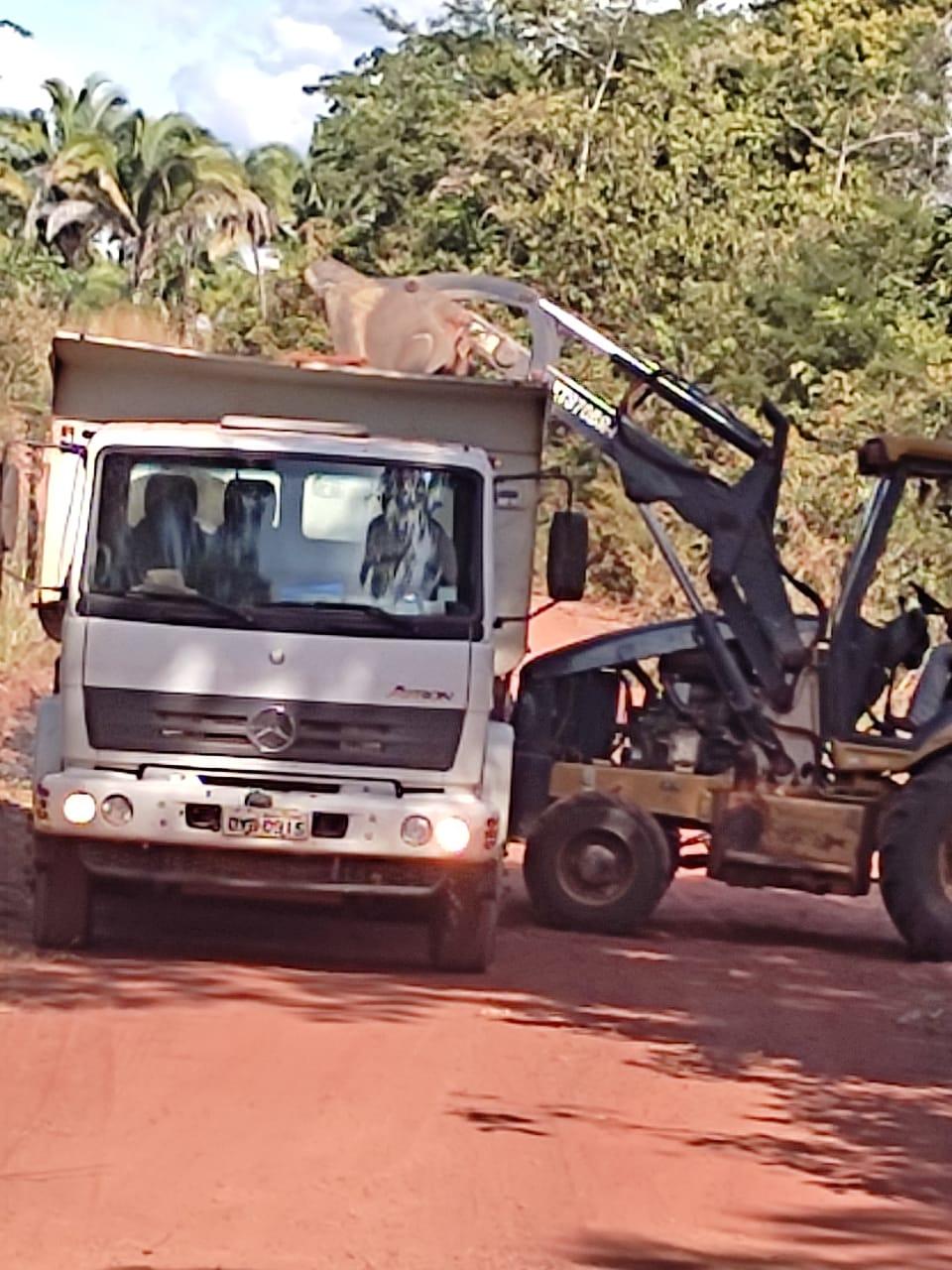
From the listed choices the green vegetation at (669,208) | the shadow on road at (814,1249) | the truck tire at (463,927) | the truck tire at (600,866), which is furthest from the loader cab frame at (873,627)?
the green vegetation at (669,208)

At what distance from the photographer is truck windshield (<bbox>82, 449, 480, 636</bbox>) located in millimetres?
11250

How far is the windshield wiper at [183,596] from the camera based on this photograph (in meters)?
11.2

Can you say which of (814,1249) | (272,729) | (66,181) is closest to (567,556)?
(272,729)

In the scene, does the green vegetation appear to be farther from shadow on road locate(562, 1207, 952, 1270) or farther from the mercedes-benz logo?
shadow on road locate(562, 1207, 952, 1270)

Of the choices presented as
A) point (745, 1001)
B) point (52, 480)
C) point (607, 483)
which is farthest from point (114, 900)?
point (607, 483)

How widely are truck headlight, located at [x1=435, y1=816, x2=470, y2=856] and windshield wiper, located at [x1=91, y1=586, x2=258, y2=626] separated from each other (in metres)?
1.21

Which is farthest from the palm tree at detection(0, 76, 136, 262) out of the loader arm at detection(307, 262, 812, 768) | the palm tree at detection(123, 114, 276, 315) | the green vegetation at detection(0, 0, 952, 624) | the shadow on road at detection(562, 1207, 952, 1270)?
the shadow on road at detection(562, 1207, 952, 1270)

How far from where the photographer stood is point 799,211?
35.5 m

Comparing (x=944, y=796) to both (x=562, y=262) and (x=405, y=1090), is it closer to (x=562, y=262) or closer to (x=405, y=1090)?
(x=405, y=1090)

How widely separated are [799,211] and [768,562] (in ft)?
72.2

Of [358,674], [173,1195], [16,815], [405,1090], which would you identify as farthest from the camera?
[16,815]

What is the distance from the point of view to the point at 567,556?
12.1 m

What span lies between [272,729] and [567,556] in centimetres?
181

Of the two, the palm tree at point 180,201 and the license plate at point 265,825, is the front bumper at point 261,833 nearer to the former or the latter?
the license plate at point 265,825
